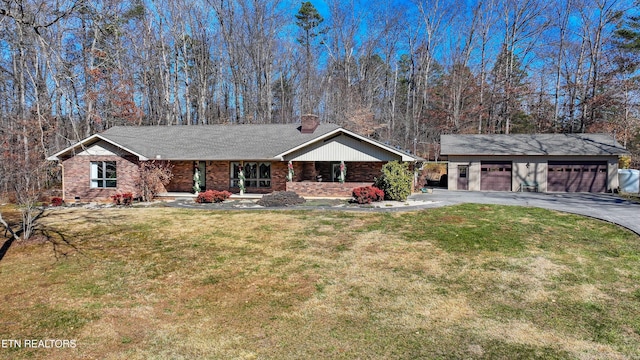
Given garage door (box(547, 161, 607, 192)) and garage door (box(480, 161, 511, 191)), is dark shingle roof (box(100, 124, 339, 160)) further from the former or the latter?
garage door (box(547, 161, 607, 192))

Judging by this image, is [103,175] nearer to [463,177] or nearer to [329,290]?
[329,290]

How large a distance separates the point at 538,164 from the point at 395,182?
1211 centimetres

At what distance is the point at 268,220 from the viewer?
13.4 m

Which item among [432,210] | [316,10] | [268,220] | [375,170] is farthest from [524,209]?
[316,10]

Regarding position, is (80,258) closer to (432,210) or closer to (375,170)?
(432,210)

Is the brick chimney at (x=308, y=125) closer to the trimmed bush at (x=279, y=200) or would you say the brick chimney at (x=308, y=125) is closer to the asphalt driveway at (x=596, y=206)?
the trimmed bush at (x=279, y=200)

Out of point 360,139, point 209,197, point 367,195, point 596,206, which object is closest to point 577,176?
point 596,206

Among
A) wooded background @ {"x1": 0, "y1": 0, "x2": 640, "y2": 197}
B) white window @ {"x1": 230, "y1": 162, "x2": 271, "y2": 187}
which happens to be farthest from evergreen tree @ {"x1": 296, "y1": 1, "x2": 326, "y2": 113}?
white window @ {"x1": 230, "y1": 162, "x2": 271, "y2": 187}

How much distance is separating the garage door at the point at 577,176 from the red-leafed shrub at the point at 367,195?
530 inches

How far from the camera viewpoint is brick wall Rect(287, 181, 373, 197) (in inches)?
758

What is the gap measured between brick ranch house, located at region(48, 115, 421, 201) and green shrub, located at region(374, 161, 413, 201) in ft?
3.23

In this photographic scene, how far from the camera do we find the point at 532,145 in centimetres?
2394

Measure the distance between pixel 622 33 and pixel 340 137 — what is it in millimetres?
26887

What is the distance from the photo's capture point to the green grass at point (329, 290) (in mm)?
5277
